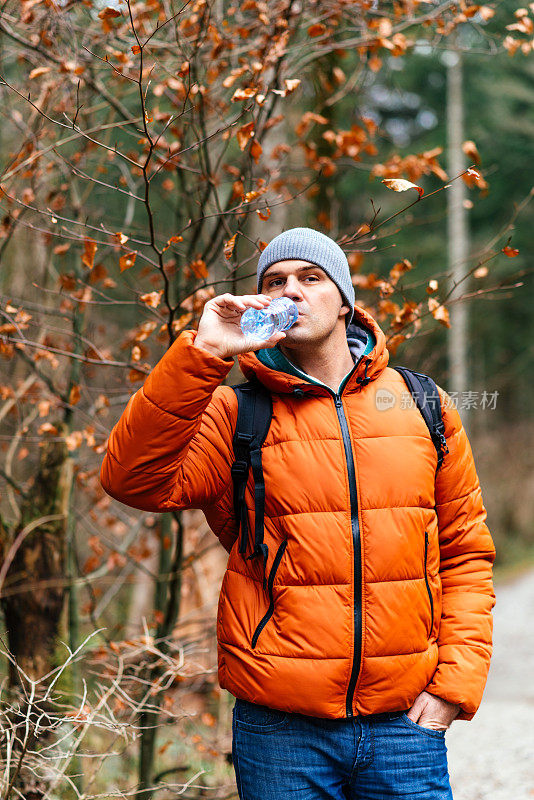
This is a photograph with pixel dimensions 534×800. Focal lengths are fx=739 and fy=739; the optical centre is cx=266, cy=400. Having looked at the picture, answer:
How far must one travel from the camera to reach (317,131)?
5.51 meters

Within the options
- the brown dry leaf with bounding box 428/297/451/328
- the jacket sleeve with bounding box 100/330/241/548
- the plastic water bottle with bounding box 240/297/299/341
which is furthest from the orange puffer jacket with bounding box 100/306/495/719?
the brown dry leaf with bounding box 428/297/451/328

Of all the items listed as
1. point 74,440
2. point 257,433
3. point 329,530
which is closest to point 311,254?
point 257,433

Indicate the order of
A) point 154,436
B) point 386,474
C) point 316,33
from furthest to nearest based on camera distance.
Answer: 1. point 316,33
2. point 386,474
3. point 154,436

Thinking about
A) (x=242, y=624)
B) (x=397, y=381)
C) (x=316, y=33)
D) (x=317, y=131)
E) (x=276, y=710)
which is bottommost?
(x=276, y=710)

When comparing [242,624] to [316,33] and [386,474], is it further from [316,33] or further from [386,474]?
[316,33]

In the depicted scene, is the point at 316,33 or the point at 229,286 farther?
the point at 229,286

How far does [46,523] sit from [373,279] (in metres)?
2.11

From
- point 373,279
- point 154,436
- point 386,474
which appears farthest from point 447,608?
point 373,279

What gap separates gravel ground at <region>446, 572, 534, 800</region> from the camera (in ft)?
16.4

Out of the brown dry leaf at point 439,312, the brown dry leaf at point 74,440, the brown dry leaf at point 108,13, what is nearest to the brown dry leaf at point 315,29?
the brown dry leaf at point 108,13

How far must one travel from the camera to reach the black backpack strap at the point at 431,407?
2570 millimetres

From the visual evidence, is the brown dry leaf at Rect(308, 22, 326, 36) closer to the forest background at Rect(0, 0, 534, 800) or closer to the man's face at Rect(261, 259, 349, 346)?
the forest background at Rect(0, 0, 534, 800)

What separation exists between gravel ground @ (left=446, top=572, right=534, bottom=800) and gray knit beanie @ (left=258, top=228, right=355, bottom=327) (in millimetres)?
3833

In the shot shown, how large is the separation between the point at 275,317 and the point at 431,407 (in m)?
0.64
